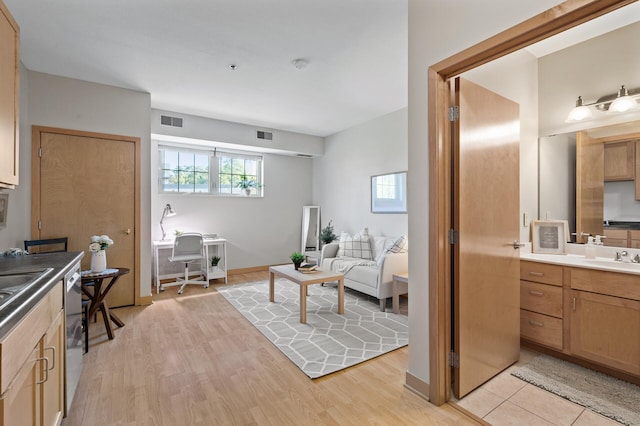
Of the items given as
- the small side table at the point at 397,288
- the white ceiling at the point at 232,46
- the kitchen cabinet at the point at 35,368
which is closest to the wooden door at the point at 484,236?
the white ceiling at the point at 232,46

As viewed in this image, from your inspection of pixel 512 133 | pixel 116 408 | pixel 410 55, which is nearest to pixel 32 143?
pixel 116 408

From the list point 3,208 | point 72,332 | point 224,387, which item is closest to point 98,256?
point 3,208

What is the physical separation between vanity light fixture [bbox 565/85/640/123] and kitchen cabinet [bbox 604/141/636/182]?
0.92 ft

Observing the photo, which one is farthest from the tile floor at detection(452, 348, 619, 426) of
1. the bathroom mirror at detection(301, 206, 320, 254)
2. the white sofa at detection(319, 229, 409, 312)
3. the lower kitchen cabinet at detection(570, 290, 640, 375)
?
the bathroom mirror at detection(301, 206, 320, 254)

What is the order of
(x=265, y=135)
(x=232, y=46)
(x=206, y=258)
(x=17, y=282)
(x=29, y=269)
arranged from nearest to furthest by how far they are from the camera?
(x=17, y=282) < (x=29, y=269) < (x=232, y=46) < (x=206, y=258) < (x=265, y=135)

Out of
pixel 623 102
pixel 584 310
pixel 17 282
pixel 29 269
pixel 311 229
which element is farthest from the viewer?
pixel 311 229

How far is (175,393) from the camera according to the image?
204 cm

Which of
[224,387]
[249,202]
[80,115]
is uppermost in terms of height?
[80,115]

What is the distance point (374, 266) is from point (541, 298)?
1937 mm

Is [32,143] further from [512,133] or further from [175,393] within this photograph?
[512,133]

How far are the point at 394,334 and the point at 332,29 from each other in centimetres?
280

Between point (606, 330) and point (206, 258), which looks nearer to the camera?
point (606, 330)

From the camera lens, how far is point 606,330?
2123 mm

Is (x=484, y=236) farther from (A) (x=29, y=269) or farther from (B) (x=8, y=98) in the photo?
(B) (x=8, y=98)
